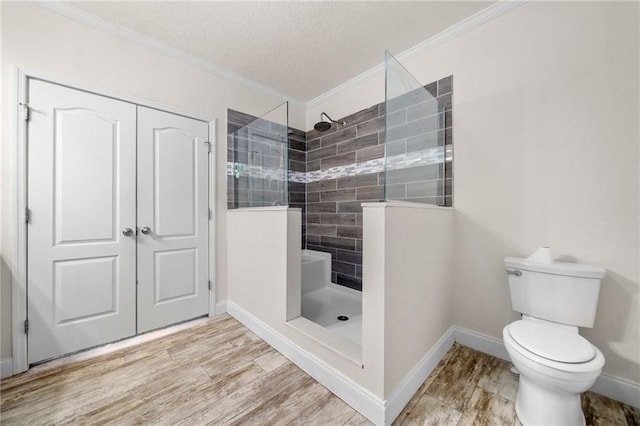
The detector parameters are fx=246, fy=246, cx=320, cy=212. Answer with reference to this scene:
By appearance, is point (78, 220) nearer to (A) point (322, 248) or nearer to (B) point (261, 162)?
(B) point (261, 162)

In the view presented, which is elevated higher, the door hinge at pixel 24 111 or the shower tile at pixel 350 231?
the door hinge at pixel 24 111

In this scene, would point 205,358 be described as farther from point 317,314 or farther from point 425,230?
point 425,230

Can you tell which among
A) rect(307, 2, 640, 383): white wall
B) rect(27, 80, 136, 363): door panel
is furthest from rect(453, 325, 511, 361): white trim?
rect(27, 80, 136, 363): door panel

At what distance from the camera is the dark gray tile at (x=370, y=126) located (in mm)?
2633

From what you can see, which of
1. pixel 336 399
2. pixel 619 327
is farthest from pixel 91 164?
pixel 619 327

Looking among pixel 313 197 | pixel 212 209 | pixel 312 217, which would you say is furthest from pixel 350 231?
pixel 212 209

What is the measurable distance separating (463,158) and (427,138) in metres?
0.34

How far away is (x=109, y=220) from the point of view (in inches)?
78.2

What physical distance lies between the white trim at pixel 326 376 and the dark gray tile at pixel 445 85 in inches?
89.4

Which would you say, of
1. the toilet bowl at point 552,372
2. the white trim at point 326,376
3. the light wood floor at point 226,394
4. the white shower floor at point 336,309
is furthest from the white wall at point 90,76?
the toilet bowl at point 552,372

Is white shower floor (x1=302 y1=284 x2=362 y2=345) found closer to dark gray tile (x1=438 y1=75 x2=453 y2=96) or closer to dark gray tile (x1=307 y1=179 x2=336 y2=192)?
dark gray tile (x1=307 y1=179 x2=336 y2=192)

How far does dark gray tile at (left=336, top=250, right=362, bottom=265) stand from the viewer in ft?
9.12

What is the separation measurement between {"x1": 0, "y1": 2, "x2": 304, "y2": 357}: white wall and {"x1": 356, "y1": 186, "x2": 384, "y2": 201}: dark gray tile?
4.89 feet

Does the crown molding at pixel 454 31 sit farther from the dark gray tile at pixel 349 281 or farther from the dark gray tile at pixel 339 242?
the dark gray tile at pixel 349 281
